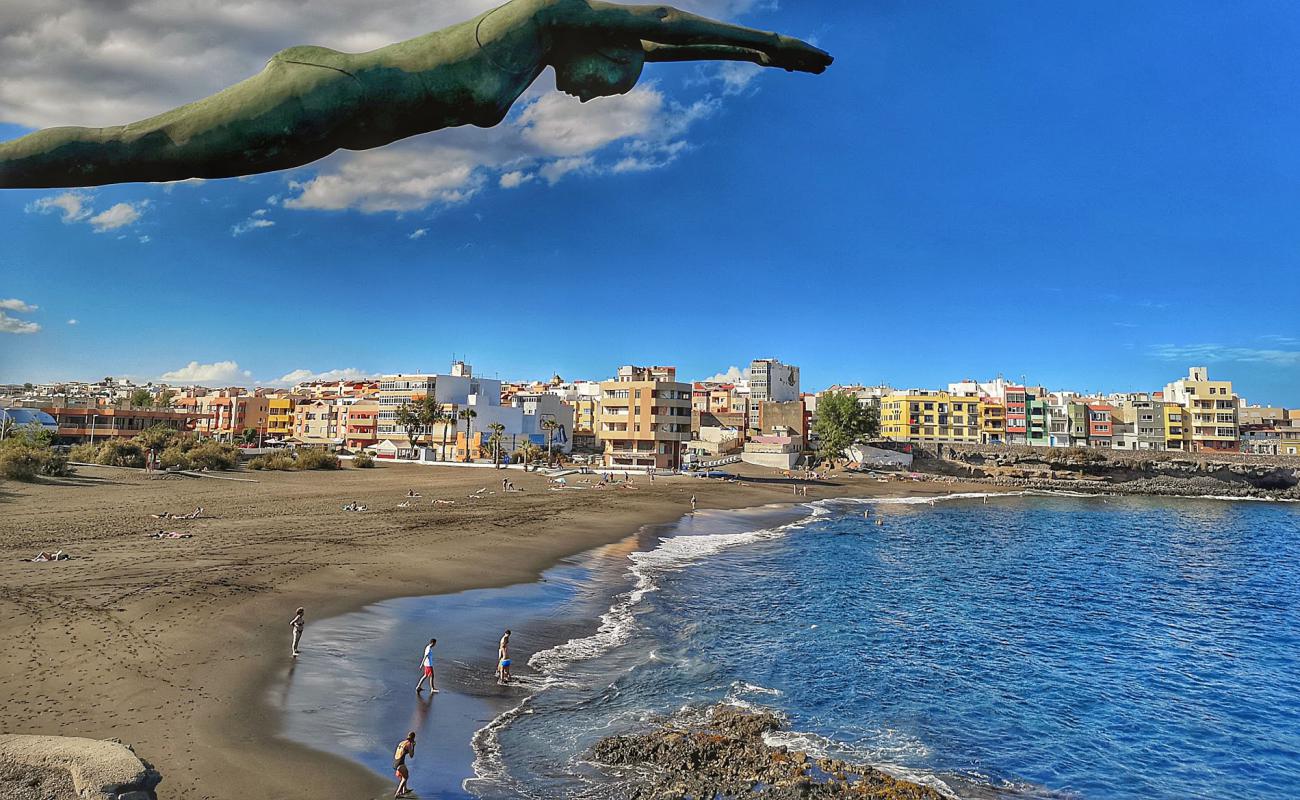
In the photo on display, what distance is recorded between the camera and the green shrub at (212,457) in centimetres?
6341

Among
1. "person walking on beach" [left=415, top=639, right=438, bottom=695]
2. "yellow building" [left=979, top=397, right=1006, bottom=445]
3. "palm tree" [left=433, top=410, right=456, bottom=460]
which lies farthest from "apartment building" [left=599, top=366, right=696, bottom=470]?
"person walking on beach" [left=415, top=639, right=438, bottom=695]

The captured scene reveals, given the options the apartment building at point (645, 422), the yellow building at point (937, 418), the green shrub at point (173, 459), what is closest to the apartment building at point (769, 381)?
the yellow building at point (937, 418)

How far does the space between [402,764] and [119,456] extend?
67781mm

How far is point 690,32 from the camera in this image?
128 inches

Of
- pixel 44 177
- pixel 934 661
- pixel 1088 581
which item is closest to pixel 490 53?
pixel 44 177

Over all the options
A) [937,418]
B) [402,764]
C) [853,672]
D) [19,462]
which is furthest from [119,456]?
[937,418]

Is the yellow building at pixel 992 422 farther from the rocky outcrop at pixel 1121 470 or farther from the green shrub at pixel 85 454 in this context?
the green shrub at pixel 85 454

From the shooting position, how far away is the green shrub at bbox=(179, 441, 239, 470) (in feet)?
208

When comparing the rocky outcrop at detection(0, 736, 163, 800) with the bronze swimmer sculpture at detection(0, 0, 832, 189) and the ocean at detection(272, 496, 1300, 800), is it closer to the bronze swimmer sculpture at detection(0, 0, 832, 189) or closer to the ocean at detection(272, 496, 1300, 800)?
the bronze swimmer sculpture at detection(0, 0, 832, 189)

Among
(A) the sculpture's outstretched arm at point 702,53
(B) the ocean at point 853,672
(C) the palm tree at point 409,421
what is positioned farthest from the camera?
(C) the palm tree at point 409,421

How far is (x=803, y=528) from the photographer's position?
51.4m

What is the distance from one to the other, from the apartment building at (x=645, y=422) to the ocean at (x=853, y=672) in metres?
46.1

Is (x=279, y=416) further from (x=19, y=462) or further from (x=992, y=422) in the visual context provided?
(x=992, y=422)

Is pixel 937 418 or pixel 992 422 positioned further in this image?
pixel 992 422
